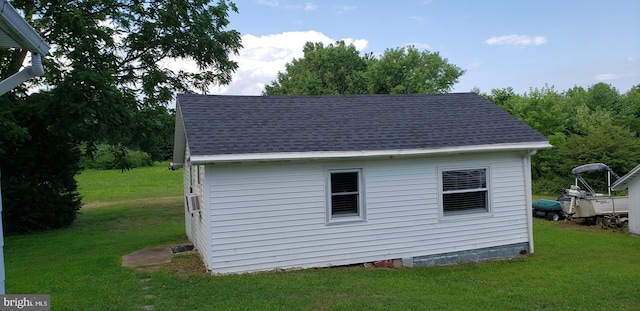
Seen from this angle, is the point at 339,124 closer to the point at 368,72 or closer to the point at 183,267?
the point at 183,267

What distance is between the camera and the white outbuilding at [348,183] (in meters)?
8.62

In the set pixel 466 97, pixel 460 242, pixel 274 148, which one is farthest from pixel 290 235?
pixel 466 97

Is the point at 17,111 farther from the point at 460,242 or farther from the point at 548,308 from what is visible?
the point at 548,308

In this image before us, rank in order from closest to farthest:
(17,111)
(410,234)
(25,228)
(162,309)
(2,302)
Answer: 1. (2,302)
2. (162,309)
3. (410,234)
4. (17,111)
5. (25,228)

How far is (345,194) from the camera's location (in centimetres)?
938

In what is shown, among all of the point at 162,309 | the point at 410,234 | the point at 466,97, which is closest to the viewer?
the point at 162,309

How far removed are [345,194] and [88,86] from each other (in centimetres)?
939

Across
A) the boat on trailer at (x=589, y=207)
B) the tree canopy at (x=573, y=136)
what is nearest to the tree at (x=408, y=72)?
the tree canopy at (x=573, y=136)

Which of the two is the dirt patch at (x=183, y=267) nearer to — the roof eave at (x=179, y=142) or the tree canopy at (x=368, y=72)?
the roof eave at (x=179, y=142)

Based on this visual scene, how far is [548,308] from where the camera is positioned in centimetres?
664

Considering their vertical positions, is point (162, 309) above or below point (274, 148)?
below

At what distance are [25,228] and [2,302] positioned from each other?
14060mm

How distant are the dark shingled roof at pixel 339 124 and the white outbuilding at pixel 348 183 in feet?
0.13

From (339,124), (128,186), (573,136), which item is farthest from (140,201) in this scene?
(573,136)
